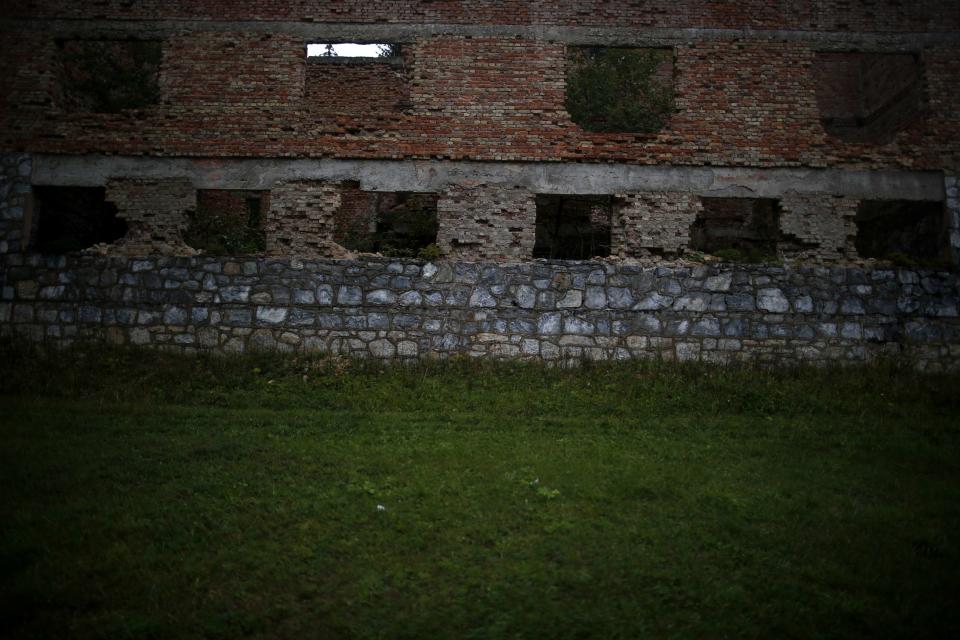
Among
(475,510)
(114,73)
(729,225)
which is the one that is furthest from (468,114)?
(114,73)

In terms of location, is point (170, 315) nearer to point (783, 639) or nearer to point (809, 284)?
point (783, 639)

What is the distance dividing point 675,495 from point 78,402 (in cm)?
759

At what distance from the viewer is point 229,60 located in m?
11.3

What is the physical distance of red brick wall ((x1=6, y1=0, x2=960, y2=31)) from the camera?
1134 centimetres

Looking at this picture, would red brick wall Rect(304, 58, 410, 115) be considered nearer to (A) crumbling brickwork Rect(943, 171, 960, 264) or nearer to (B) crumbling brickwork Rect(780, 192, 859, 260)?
(B) crumbling brickwork Rect(780, 192, 859, 260)

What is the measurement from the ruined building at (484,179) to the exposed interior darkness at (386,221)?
2.63 meters

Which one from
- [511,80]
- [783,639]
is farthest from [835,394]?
[511,80]

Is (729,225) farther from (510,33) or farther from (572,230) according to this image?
(510,33)

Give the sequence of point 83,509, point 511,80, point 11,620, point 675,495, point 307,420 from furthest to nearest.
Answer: point 511,80, point 307,420, point 675,495, point 83,509, point 11,620

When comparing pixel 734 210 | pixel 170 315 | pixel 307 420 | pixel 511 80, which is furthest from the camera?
pixel 734 210

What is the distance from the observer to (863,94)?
57.2 ft

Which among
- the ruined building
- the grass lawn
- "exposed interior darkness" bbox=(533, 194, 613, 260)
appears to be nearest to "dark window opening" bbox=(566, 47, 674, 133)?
"exposed interior darkness" bbox=(533, 194, 613, 260)

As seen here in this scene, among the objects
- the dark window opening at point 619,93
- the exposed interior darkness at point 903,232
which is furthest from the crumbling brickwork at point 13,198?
the exposed interior darkness at point 903,232

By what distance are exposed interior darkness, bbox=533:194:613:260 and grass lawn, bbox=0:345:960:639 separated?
5.68 meters
